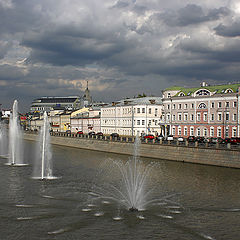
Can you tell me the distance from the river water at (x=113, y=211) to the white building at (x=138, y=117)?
4335cm

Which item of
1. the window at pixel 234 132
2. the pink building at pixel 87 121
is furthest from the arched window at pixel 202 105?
the pink building at pixel 87 121

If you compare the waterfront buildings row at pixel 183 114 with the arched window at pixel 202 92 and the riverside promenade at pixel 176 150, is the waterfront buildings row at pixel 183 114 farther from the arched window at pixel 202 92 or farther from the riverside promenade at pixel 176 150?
the riverside promenade at pixel 176 150

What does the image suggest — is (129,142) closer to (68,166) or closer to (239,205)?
(68,166)

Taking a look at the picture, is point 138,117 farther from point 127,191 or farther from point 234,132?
point 127,191

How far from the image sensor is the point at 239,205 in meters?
26.8

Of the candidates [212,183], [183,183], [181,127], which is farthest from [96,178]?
[181,127]

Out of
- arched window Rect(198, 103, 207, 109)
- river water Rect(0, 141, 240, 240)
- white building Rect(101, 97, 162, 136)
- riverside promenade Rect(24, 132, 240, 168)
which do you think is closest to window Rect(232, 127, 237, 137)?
arched window Rect(198, 103, 207, 109)

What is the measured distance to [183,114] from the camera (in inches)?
2785

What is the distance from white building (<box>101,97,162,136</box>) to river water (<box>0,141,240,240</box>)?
142 ft

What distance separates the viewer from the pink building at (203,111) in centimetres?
6106

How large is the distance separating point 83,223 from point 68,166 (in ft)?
86.4

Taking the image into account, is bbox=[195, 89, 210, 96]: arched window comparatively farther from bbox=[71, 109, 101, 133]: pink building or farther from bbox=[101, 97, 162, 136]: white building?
bbox=[71, 109, 101, 133]: pink building

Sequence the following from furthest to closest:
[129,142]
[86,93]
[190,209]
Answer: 1. [86,93]
2. [129,142]
3. [190,209]

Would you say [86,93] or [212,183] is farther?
[86,93]
